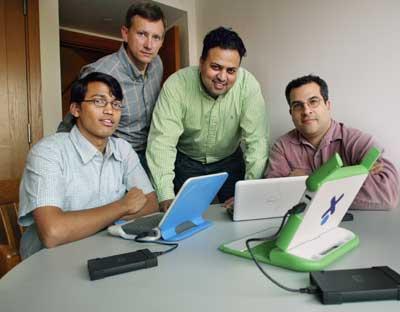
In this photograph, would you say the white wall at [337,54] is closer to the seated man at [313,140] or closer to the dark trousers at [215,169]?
the seated man at [313,140]

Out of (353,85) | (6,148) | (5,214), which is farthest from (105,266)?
(6,148)

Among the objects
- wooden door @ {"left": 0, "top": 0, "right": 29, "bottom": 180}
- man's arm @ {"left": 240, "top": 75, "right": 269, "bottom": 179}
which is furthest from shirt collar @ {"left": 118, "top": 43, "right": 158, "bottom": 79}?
wooden door @ {"left": 0, "top": 0, "right": 29, "bottom": 180}

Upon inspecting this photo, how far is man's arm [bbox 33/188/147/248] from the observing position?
1056mm

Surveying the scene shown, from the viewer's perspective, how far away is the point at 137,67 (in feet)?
6.01

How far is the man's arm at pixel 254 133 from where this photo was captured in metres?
1.73

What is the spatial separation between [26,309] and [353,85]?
5.61ft

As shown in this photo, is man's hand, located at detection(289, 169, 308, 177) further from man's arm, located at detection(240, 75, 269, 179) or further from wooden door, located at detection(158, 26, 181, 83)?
wooden door, located at detection(158, 26, 181, 83)

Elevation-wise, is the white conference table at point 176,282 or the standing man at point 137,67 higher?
the standing man at point 137,67

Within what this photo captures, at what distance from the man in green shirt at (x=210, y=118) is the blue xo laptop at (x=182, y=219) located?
38 centimetres

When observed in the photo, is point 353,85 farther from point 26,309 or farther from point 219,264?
point 26,309

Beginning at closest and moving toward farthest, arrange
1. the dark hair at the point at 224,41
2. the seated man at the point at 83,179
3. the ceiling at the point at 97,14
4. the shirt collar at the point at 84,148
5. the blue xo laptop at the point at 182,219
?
1. the blue xo laptop at the point at 182,219
2. the seated man at the point at 83,179
3. the shirt collar at the point at 84,148
4. the dark hair at the point at 224,41
5. the ceiling at the point at 97,14

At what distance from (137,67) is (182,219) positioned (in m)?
1.03

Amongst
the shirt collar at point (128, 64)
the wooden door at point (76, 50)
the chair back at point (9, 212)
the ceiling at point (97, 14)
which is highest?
the ceiling at point (97, 14)

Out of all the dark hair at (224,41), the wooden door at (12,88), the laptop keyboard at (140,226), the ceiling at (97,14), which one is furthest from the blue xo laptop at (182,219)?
the ceiling at (97,14)
